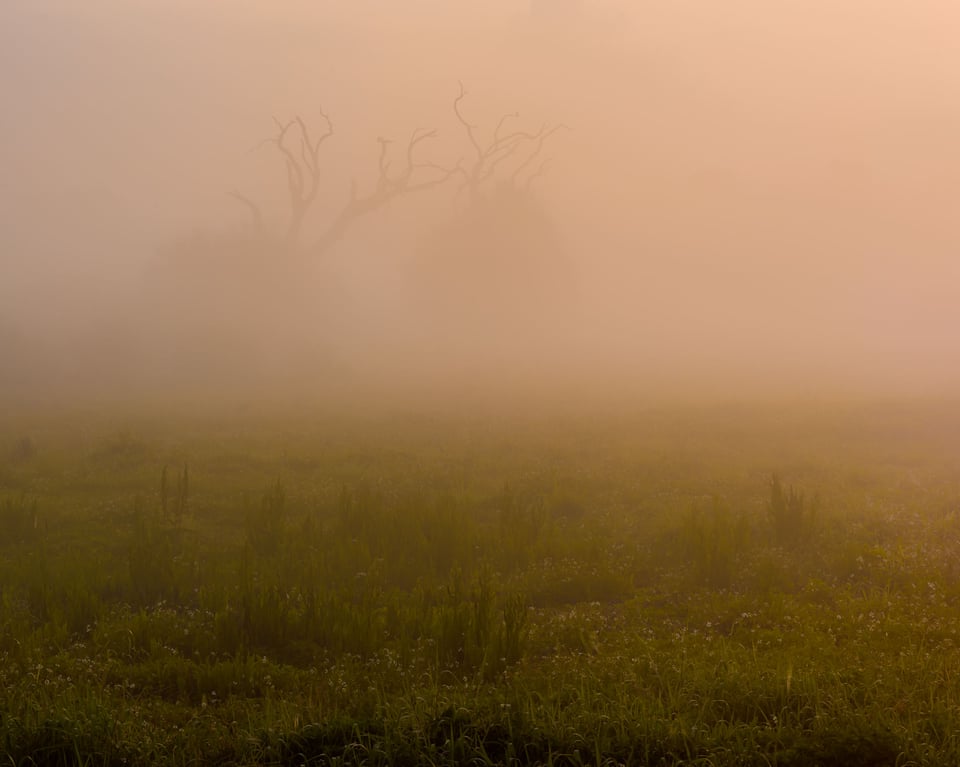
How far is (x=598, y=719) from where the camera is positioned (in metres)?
6.22

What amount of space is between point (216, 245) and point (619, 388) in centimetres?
3415

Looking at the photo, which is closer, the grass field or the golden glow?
the grass field

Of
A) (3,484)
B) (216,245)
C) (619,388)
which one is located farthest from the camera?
(216,245)

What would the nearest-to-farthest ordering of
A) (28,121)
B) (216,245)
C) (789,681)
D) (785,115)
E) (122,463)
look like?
(789,681) → (122,463) → (216,245) → (28,121) → (785,115)

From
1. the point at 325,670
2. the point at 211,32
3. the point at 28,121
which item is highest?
the point at 211,32

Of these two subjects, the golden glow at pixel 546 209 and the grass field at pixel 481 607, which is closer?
the grass field at pixel 481 607

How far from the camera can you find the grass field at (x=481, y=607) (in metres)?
6.10

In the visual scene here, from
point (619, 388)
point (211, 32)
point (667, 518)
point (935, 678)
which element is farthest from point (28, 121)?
point (935, 678)

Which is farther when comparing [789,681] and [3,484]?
[3,484]

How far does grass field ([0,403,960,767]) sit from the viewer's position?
20.0ft

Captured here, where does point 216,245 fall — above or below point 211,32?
below

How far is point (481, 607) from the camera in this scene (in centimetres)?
823

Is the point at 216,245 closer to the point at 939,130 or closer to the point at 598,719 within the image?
the point at 598,719

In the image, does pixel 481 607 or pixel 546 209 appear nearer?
pixel 481 607
